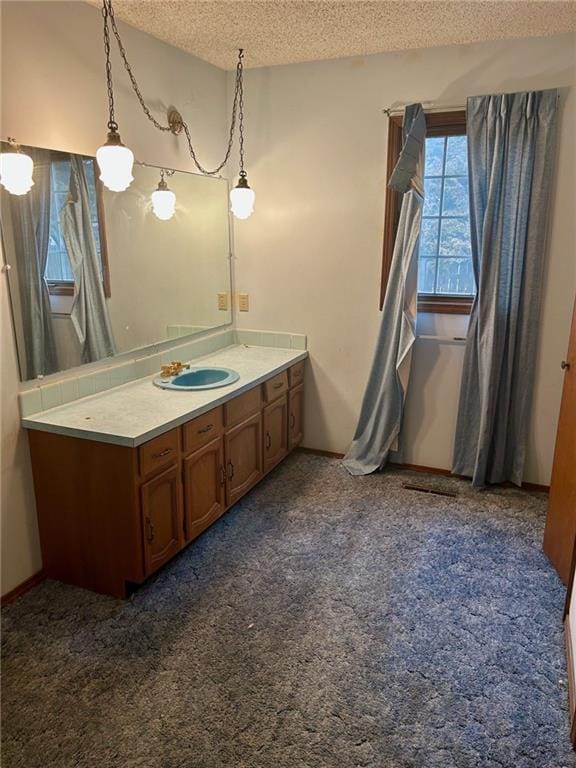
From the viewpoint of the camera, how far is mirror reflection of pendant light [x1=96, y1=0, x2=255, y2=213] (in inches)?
82.8

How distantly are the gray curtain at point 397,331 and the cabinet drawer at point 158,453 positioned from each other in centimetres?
154

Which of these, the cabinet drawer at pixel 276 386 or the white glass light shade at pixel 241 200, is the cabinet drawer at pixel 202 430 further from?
the white glass light shade at pixel 241 200

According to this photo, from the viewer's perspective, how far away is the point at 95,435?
215 cm

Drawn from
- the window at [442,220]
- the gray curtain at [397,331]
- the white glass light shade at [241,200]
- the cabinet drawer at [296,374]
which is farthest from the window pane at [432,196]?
the cabinet drawer at [296,374]

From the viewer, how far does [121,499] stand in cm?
219

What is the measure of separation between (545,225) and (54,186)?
2.49m

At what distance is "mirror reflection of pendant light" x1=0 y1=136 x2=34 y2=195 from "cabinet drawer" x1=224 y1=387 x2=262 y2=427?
130 cm

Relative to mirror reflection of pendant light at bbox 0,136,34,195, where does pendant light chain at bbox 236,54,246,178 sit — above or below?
above

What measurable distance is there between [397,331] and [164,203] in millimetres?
1553

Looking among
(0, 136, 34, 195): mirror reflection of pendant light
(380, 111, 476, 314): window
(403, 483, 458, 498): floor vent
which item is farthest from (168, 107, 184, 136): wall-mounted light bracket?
(403, 483, 458, 498): floor vent

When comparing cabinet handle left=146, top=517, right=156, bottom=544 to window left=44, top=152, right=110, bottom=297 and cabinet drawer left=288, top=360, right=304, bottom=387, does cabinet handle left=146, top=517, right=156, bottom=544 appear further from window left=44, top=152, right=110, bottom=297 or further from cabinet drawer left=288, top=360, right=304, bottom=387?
cabinet drawer left=288, top=360, right=304, bottom=387

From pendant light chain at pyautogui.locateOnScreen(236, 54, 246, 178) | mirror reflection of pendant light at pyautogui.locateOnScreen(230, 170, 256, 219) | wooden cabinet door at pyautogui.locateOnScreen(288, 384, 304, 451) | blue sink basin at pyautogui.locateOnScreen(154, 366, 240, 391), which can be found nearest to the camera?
blue sink basin at pyautogui.locateOnScreen(154, 366, 240, 391)

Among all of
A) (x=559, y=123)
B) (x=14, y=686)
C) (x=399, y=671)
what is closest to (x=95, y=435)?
(x=14, y=686)

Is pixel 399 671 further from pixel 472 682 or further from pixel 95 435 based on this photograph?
pixel 95 435
